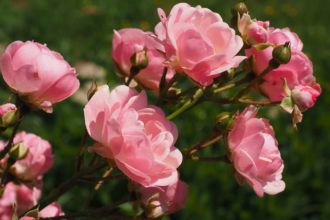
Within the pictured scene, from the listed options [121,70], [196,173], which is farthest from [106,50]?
[121,70]

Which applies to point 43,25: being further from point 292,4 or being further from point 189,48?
point 292,4

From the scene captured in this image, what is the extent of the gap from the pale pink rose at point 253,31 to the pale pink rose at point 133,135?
165mm

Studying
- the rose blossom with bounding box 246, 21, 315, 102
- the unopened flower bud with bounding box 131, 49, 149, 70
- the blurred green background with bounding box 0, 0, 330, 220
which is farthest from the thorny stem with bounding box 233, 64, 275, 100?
the blurred green background with bounding box 0, 0, 330, 220

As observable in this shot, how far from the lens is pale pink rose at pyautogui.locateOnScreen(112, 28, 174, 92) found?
87 centimetres

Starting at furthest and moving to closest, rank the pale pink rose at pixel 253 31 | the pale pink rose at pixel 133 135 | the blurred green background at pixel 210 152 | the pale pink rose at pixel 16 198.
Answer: the blurred green background at pixel 210 152 → the pale pink rose at pixel 16 198 → the pale pink rose at pixel 253 31 → the pale pink rose at pixel 133 135

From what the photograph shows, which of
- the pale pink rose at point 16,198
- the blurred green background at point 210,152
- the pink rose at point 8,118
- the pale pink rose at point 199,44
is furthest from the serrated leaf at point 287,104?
the blurred green background at point 210,152

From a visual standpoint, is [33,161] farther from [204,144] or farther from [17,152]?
[204,144]

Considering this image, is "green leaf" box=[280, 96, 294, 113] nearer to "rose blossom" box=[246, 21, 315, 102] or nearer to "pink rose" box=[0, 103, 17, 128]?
"rose blossom" box=[246, 21, 315, 102]

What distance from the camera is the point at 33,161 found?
0.97 meters

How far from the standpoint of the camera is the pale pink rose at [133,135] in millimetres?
720

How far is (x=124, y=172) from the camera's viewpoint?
0.74 meters

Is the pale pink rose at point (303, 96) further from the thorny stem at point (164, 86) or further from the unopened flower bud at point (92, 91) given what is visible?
the unopened flower bud at point (92, 91)

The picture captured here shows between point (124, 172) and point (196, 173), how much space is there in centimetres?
164

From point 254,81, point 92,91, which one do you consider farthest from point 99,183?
point 254,81
